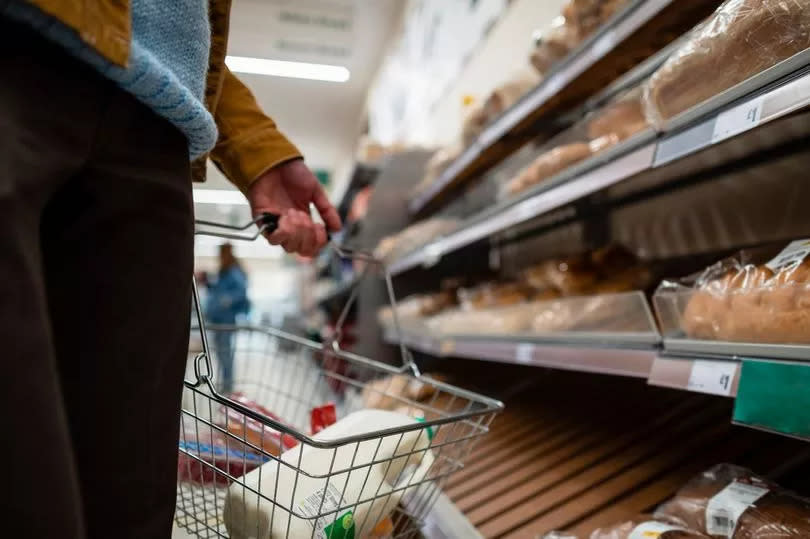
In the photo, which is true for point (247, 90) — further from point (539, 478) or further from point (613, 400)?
point (613, 400)

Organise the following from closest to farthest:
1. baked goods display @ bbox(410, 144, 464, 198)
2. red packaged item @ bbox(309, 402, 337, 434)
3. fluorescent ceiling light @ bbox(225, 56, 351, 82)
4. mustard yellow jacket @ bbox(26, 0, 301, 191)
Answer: mustard yellow jacket @ bbox(26, 0, 301, 191)
red packaged item @ bbox(309, 402, 337, 434)
baked goods display @ bbox(410, 144, 464, 198)
fluorescent ceiling light @ bbox(225, 56, 351, 82)

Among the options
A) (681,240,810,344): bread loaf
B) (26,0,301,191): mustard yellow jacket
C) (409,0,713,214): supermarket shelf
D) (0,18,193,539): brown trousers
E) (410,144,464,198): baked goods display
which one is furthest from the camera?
(410,144,464,198): baked goods display

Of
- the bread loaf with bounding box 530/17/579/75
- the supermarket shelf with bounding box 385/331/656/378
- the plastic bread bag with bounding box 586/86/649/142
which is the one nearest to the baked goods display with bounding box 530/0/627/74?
the bread loaf with bounding box 530/17/579/75

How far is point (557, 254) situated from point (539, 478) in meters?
1.33

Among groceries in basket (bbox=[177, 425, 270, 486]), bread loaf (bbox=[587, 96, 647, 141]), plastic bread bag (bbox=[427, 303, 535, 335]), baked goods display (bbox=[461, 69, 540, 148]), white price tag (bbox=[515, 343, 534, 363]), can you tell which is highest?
baked goods display (bbox=[461, 69, 540, 148])

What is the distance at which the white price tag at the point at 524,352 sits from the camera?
1468mm

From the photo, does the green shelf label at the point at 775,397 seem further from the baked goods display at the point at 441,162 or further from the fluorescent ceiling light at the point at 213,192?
the baked goods display at the point at 441,162

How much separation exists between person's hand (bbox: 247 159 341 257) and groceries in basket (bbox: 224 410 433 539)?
29 centimetres

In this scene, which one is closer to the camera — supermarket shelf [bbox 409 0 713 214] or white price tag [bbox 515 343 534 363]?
supermarket shelf [bbox 409 0 713 214]

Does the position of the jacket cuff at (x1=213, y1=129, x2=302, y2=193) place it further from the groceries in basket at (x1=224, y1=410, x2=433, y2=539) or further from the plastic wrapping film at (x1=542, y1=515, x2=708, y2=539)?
the plastic wrapping film at (x1=542, y1=515, x2=708, y2=539)

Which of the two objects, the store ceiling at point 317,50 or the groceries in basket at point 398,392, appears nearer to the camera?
the groceries in basket at point 398,392

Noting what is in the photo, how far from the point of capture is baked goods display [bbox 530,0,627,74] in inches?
59.0

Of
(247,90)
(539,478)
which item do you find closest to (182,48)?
(247,90)

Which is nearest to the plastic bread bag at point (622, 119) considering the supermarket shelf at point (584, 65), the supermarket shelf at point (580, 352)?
the supermarket shelf at point (584, 65)
